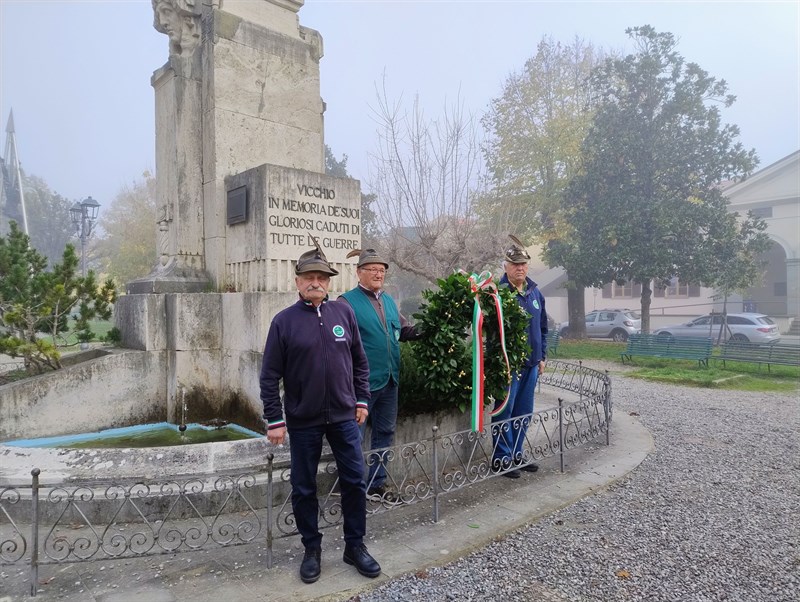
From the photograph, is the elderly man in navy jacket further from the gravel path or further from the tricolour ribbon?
the tricolour ribbon

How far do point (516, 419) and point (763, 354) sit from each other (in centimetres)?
1209

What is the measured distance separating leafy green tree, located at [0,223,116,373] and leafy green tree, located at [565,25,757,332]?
1857cm

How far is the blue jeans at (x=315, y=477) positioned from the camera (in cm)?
332

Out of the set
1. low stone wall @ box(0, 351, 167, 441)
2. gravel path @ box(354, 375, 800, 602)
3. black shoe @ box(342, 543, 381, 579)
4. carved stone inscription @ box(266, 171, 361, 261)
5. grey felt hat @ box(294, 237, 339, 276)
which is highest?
carved stone inscription @ box(266, 171, 361, 261)

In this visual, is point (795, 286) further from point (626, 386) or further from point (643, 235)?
point (626, 386)

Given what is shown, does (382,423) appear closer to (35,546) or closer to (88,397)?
(35,546)

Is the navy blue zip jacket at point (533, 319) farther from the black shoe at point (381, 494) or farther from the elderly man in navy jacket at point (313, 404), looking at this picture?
the elderly man in navy jacket at point (313, 404)

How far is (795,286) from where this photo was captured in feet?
93.2

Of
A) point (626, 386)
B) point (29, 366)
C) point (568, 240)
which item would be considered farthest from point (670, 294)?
point (29, 366)

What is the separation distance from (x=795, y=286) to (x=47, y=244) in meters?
64.0

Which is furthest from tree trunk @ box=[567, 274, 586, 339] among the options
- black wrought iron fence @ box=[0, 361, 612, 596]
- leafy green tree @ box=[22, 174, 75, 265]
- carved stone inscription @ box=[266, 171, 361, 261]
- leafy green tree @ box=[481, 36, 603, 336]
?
leafy green tree @ box=[22, 174, 75, 265]

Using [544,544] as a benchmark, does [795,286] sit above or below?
above

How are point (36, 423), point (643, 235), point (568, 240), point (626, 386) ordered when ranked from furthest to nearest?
1. point (568, 240)
2. point (643, 235)
3. point (626, 386)
4. point (36, 423)

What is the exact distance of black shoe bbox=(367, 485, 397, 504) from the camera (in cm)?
433
